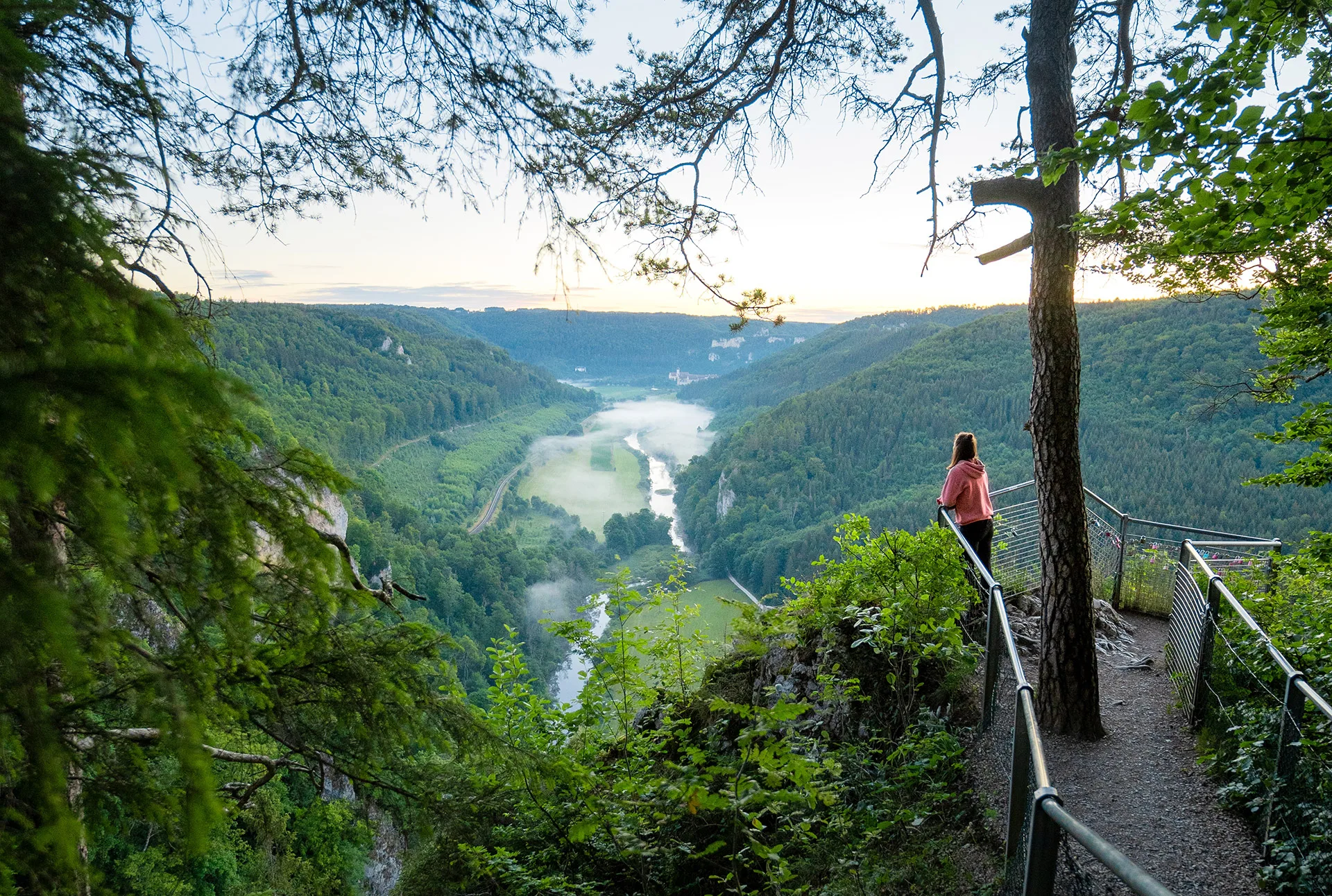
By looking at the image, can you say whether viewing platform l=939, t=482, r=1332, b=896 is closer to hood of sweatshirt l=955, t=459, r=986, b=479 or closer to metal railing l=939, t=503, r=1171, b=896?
metal railing l=939, t=503, r=1171, b=896

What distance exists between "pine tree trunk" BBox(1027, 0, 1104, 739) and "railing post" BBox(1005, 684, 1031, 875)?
2.41m

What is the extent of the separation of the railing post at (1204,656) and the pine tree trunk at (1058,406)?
2.14 feet

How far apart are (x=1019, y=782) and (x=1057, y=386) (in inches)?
113

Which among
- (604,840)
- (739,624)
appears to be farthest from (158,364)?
(739,624)

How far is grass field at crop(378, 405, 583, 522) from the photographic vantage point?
94.2 meters

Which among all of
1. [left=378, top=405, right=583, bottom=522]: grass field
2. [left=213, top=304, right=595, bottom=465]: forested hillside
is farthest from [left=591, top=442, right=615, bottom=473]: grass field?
[left=213, top=304, right=595, bottom=465]: forested hillside

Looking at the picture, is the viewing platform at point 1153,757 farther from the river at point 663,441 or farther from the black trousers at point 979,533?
the river at point 663,441

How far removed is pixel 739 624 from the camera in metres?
6.60

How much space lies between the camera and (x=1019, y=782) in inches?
100

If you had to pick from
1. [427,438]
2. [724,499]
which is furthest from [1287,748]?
[427,438]

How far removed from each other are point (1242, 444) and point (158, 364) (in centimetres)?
5914

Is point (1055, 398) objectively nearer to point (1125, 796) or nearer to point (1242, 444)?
point (1125, 796)

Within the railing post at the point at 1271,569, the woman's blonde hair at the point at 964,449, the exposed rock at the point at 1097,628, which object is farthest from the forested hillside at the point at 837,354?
the woman's blonde hair at the point at 964,449

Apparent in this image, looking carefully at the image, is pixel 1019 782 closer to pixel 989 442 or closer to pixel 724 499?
pixel 989 442
